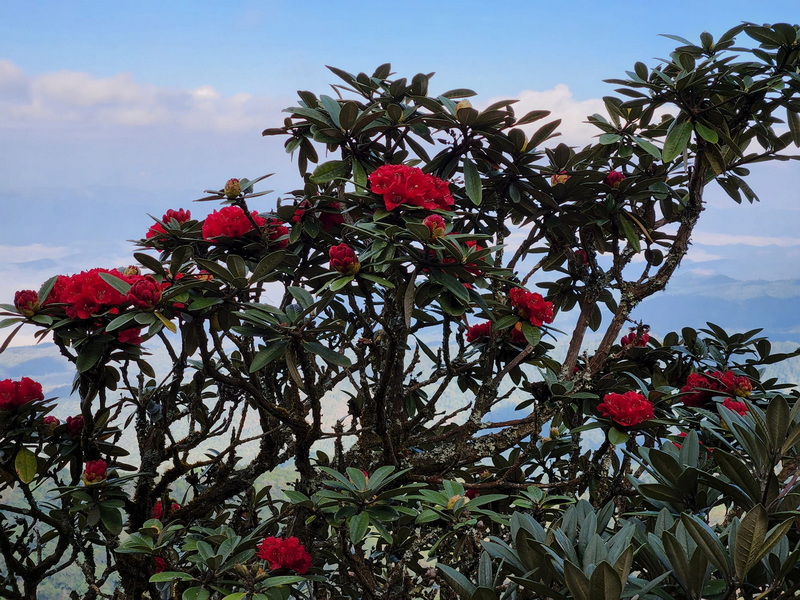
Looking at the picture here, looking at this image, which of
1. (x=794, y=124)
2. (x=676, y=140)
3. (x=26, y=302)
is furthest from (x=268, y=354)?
(x=794, y=124)

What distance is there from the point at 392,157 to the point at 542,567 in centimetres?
149

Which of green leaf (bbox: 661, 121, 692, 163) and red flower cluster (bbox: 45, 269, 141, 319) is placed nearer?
red flower cluster (bbox: 45, 269, 141, 319)

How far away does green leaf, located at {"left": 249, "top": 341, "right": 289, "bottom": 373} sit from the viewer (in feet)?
5.29

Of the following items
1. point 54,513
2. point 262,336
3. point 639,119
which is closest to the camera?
point 262,336

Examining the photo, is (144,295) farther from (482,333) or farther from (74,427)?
(482,333)

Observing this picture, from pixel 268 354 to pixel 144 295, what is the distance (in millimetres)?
368

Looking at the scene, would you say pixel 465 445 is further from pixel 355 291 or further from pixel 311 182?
pixel 311 182

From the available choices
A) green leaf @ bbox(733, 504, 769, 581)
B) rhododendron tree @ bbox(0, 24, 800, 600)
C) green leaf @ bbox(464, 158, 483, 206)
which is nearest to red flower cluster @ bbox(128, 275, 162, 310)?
rhododendron tree @ bbox(0, 24, 800, 600)


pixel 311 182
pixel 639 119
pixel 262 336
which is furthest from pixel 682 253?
pixel 262 336

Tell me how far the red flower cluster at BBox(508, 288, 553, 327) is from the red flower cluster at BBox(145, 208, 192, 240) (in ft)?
3.74

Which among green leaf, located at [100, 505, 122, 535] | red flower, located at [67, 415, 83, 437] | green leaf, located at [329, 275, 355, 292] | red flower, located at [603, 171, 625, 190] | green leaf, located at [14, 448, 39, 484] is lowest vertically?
green leaf, located at [100, 505, 122, 535]

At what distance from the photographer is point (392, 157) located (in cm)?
218

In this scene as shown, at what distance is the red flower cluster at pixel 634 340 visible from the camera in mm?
2354

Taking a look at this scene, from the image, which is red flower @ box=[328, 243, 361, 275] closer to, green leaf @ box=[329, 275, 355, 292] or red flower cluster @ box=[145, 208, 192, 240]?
green leaf @ box=[329, 275, 355, 292]
